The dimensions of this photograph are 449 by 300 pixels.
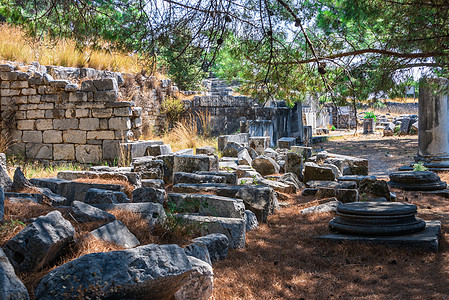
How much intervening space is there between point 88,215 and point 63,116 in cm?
745

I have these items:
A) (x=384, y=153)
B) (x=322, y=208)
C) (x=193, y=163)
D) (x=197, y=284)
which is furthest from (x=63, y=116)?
(x=384, y=153)

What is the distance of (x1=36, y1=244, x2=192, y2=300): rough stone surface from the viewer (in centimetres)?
219

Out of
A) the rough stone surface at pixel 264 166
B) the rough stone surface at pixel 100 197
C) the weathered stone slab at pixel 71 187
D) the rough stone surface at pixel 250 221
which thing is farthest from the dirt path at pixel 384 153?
the rough stone surface at pixel 100 197

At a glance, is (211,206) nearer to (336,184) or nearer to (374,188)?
(336,184)

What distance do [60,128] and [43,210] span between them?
7147 millimetres

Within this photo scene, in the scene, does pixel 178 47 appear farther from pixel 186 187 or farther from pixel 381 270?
pixel 381 270

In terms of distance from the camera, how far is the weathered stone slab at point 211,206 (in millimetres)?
4836

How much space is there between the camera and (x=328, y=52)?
6.53 meters

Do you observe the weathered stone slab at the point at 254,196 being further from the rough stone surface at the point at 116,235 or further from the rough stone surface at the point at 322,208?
the rough stone surface at the point at 116,235

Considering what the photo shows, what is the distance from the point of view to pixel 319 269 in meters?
3.99

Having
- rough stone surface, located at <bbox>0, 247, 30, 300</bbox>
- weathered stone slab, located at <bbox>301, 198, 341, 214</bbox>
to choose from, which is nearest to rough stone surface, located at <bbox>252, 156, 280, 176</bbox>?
weathered stone slab, located at <bbox>301, 198, 341, 214</bbox>

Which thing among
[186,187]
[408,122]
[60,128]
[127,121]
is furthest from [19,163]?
[408,122]

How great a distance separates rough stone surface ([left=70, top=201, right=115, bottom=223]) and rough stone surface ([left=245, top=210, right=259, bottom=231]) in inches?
78.1

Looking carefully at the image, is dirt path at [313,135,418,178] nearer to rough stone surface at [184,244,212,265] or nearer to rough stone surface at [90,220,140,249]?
rough stone surface at [184,244,212,265]
